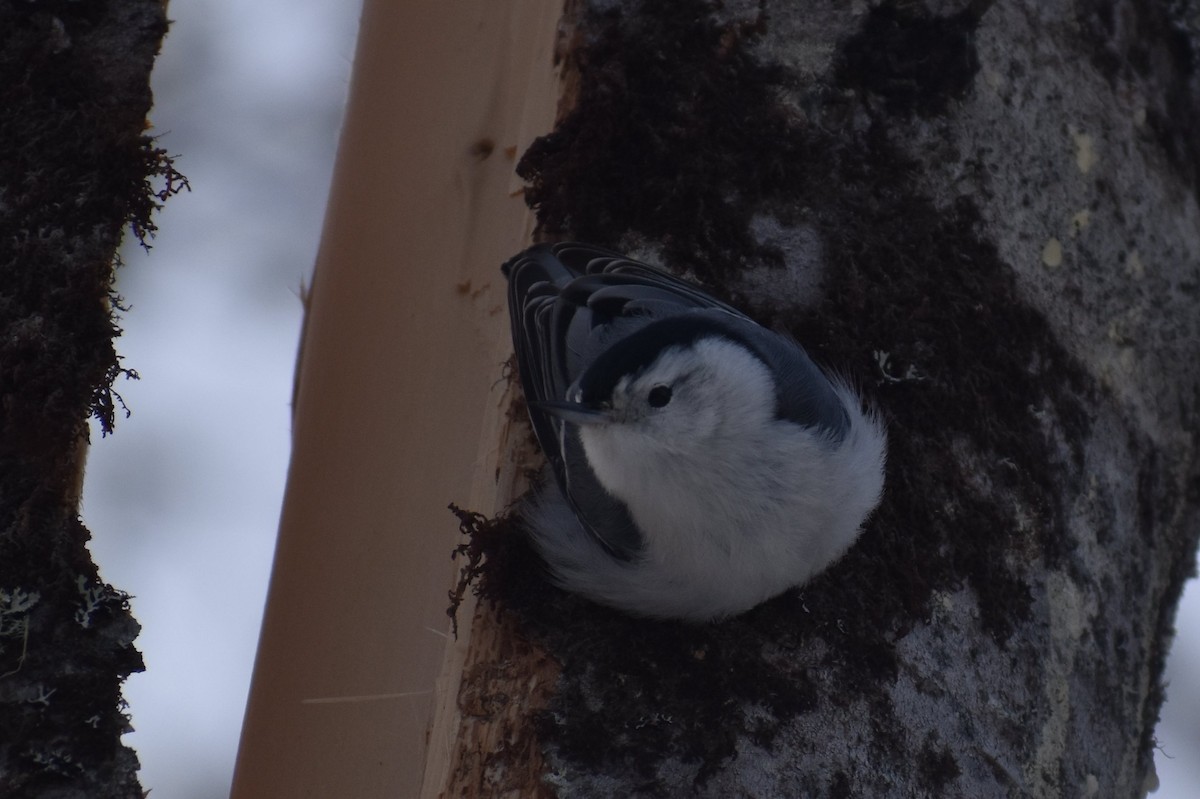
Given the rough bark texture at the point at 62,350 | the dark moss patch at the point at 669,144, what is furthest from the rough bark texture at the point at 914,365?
the rough bark texture at the point at 62,350

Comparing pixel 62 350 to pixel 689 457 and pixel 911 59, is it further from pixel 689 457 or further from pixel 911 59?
pixel 911 59

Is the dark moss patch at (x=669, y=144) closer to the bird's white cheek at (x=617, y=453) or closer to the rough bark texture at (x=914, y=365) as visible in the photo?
the rough bark texture at (x=914, y=365)

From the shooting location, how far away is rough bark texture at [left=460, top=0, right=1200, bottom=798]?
4.06 ft

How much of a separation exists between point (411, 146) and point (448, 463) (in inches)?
21.2

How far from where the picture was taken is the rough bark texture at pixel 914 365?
124 centimetres

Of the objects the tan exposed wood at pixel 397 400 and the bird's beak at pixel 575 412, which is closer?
the bird's beak at pixel 575 412

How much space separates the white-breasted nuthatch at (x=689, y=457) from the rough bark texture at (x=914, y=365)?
0.14 feet

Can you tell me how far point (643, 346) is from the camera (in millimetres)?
1400

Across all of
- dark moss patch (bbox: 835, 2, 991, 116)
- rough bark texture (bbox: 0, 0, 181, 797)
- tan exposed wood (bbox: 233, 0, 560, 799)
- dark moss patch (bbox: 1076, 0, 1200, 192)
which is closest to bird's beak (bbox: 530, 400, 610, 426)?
tan exposed wood (bbox: 233, 0, 560, 799)

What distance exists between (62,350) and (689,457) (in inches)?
27.9

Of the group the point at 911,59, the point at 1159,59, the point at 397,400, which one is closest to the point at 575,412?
the point at 397,400

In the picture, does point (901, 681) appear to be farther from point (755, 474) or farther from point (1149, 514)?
point (1149, 514)

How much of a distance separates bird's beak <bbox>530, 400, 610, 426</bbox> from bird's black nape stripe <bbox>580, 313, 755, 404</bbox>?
0.02 m

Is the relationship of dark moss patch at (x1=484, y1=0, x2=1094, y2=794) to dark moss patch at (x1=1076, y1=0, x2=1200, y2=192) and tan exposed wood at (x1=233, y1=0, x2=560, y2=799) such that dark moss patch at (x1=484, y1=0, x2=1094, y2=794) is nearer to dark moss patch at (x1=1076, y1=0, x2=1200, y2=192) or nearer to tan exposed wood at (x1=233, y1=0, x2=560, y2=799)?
tan exposed wood at (x1=233, y1=0, x2=560, y2=799)
